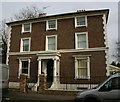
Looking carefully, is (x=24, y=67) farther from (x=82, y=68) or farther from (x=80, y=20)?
(x=80, y=20)

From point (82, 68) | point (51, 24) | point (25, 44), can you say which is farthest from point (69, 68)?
point (25, 44)

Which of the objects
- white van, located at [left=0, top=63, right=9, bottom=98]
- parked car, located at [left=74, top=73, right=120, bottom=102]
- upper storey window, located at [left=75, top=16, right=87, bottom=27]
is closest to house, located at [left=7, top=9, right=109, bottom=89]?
upper storey window, located at [left=75, top=16, right=87, bottom=27]

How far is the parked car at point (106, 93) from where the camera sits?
6.49 m

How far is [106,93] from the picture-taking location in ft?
21.7

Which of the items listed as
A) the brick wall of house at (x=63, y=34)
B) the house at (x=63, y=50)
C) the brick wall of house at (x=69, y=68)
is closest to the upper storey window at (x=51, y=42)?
the house at (x=63, y=50)

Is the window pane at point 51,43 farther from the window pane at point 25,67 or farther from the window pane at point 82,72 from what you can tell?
the window pane at point 82,72

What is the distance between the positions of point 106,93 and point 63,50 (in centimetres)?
1170

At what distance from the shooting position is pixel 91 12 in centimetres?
1769

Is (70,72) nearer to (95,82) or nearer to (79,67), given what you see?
(79,67)

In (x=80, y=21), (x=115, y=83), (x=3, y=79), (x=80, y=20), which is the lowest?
(x=3, y=79)

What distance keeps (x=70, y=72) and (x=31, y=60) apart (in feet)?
18.7

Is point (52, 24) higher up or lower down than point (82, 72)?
higher up

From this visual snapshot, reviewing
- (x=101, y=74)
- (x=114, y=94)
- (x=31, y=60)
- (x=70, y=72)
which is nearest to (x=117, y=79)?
(x=114, y=94)

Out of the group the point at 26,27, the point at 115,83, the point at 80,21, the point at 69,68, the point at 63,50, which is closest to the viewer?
the point at 115,83
